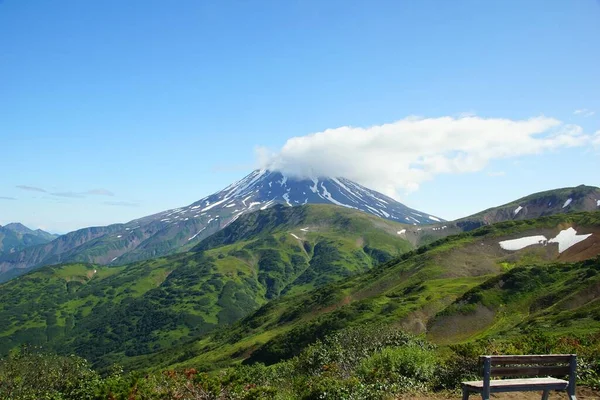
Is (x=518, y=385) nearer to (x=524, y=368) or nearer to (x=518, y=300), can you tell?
(x=524, y=368)

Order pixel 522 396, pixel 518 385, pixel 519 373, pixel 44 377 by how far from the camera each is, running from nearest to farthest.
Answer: pixel 519 373, pixel 518 385, pixel 522 396, pixel 44 377

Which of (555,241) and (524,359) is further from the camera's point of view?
(555,241)

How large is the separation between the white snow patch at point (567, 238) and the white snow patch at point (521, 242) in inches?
124

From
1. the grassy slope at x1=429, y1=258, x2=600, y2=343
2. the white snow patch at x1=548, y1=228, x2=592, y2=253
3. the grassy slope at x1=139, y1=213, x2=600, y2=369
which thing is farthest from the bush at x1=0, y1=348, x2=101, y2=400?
the white snow patch at x1=548, y1=228, x2=592, y2=253

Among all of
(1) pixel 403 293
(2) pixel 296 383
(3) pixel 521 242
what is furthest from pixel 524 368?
(3) pixel 521 242

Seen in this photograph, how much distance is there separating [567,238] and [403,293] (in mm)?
62613

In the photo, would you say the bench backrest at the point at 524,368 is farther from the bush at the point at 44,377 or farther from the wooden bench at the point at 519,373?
the bush at the point at 44,377

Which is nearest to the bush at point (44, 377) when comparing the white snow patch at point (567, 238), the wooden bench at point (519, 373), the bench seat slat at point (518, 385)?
the bench seat slat at point (518, 385)

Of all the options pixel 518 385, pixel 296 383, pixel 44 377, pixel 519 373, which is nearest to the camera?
pixel 519 373

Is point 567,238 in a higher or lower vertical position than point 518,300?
higher

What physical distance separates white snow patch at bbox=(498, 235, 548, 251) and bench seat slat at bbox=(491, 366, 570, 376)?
489ft

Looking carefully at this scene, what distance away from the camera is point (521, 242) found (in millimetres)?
153000

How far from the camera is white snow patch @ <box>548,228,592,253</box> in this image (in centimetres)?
14338

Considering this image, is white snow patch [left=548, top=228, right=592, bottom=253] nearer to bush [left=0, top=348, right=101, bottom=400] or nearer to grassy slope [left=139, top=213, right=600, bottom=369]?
grassy slope [left=139, top=213, right=600, bottom=369]
